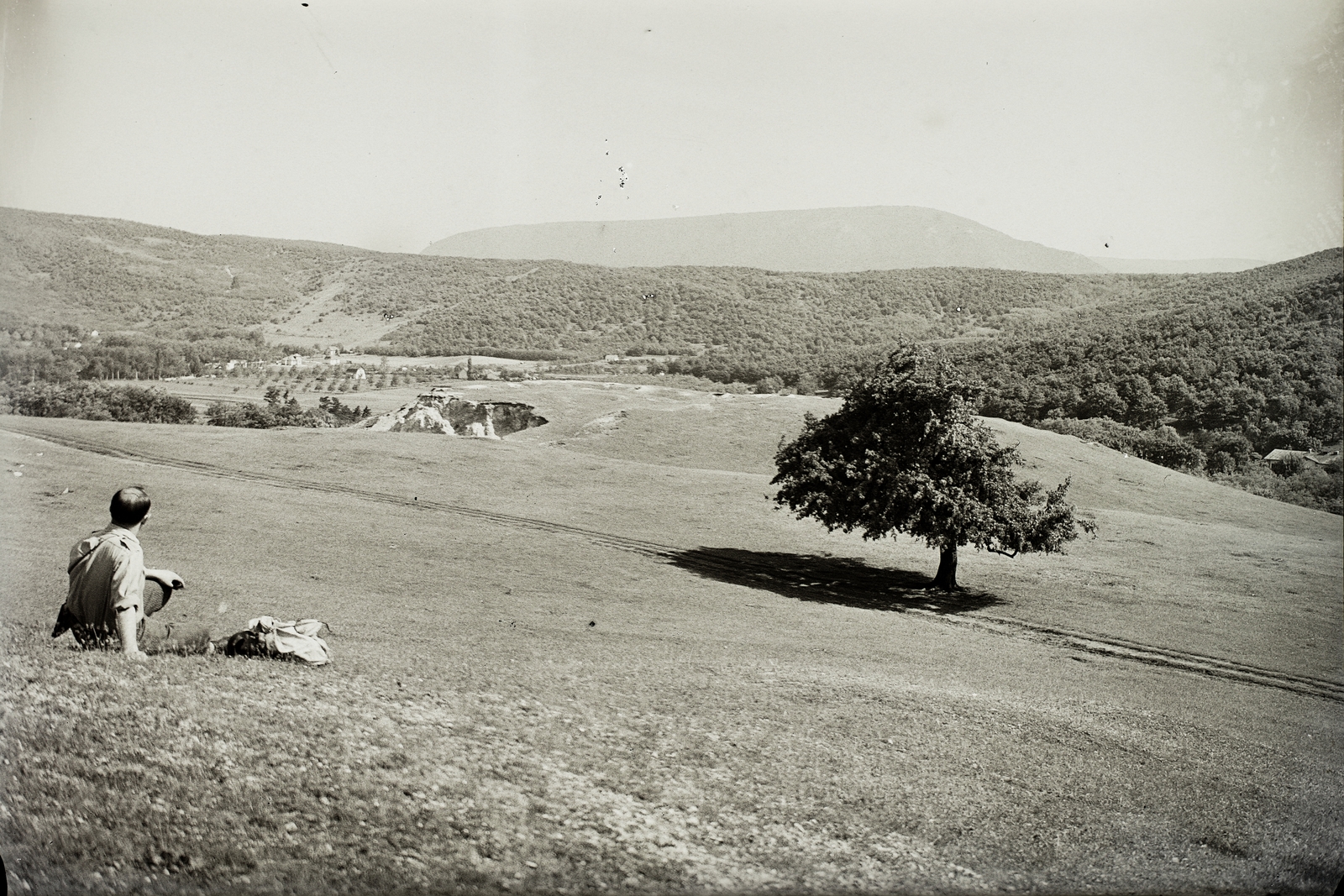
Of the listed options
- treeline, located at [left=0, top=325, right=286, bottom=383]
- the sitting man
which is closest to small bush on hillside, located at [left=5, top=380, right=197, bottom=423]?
treeline, located at [left=0, top=325, right=286, bottom=383]

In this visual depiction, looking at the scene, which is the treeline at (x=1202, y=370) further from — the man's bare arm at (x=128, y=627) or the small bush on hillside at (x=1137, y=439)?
the man's bare arm at (x=128, y=627)

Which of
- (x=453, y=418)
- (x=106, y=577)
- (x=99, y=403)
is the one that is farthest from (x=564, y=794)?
(x=453, y=418)

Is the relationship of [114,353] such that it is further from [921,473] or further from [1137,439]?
[1137,439]

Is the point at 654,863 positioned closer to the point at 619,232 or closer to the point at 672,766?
the point at 672,766

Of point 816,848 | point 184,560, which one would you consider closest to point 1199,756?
point 816,848

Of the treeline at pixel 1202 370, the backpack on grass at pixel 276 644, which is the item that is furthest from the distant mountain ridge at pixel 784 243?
the backpack on grass at pixel 276 644

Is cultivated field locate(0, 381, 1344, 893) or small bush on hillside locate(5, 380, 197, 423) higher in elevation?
small bush on hillside locate(5, 380, 197, 423)

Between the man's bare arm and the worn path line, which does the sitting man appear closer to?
the man's bare arm
